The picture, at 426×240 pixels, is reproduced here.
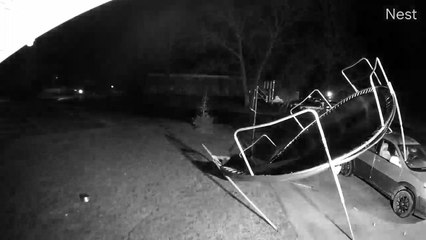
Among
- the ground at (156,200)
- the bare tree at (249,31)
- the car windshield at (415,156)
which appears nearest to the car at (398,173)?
the car windshield at (415,156)

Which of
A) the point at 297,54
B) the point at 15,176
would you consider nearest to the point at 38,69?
the point at 297,54

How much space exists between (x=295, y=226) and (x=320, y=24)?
24.8 m

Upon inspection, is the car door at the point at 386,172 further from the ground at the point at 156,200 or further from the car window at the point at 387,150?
the ground at the point at 156,200

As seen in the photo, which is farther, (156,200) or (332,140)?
(332,140)

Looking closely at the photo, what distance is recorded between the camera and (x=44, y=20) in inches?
65.1

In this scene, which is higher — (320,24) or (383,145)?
(320,24)

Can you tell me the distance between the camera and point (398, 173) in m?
6.54

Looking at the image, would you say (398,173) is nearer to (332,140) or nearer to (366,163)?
(366,163)

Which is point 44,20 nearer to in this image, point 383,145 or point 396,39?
point 383,145

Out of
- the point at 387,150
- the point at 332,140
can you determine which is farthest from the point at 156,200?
the point at 387,150

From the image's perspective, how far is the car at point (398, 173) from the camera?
6133 millimetres

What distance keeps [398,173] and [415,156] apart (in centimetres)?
86

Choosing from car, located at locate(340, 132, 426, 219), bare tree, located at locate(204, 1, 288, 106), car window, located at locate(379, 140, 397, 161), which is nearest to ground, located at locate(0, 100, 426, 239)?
car, located at locate(340, 132, 426, 219)

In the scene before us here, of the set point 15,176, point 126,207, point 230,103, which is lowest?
point 230,103
